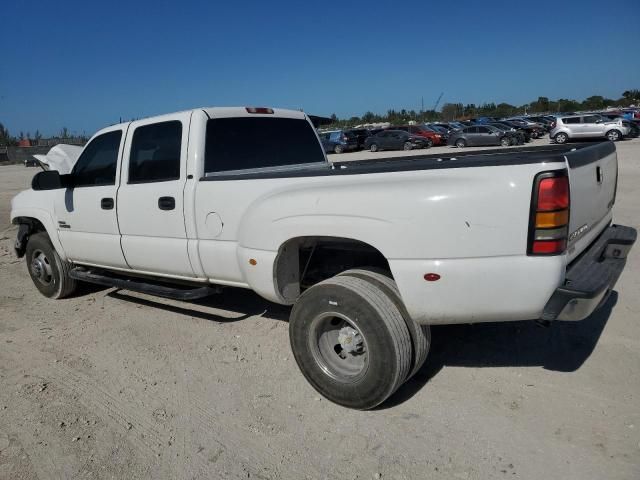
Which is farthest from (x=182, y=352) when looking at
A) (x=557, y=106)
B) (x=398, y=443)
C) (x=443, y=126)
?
(x=557, y=106)

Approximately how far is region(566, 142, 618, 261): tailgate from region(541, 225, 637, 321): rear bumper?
7cm

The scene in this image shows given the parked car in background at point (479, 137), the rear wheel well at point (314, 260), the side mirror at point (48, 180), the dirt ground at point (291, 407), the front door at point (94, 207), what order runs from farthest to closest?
1. the parked car in background at point (479, 137)
2. the side mirror at point (48, 180)
3. the front door at point (94, 207)
4. the rear wheel well at point (314, 260)
5. the dirt ground at point (291, 407)

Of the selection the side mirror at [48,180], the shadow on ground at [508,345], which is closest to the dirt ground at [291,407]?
the shadow on ground at [508,345]

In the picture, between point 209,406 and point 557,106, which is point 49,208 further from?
point 557,106

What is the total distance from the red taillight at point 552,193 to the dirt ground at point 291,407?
1.30 m

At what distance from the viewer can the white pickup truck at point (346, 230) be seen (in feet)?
8.18

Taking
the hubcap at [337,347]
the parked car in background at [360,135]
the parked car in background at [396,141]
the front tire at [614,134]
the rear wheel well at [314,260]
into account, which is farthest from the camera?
the parked car in background at [360,135]

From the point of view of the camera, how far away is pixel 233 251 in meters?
3.64

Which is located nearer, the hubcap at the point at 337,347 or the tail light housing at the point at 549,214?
the tail light housing at the point at 549,214

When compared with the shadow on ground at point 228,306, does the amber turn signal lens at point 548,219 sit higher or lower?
higher

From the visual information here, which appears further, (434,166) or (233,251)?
(233,251)

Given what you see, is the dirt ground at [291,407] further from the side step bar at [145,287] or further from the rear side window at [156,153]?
the rear side window at [156,153]

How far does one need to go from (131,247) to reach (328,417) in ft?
7.99

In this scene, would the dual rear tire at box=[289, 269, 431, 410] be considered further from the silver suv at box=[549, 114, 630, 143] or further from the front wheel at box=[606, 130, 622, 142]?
the front wheel at box=[606, 130, 622, 142]
